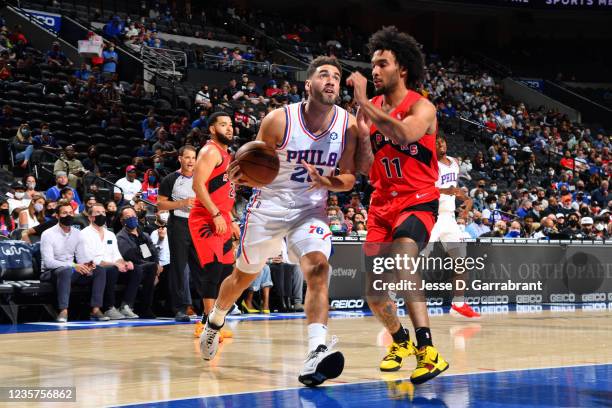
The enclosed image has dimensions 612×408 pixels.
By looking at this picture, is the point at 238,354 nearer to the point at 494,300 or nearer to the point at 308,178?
the point at 308,178

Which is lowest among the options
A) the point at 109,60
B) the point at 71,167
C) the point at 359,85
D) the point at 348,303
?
the point at 348,303

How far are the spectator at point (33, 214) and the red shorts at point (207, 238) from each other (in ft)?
14.2

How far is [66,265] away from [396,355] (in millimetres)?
5322

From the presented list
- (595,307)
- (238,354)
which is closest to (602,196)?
(595,307)

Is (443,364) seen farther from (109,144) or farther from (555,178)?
(555,178)

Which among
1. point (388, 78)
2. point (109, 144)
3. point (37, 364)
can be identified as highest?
point (109, 144)

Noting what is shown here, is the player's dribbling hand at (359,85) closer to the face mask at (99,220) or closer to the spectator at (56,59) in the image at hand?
the face mask at (99,220)

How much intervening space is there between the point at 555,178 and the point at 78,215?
57.1 feet

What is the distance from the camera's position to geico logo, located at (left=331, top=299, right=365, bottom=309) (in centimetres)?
1306

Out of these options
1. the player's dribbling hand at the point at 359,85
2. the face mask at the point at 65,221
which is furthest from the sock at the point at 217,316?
the face mask at the point at 65,221

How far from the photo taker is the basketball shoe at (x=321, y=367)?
513 cm

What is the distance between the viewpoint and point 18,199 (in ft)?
43.2

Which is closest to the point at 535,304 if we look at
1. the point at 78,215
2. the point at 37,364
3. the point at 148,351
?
the point at 78,215

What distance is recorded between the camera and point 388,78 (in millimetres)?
5824
